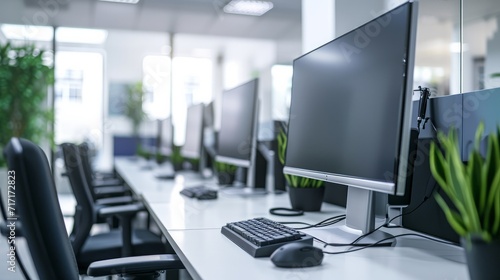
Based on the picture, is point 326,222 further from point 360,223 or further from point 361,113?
point 361,113

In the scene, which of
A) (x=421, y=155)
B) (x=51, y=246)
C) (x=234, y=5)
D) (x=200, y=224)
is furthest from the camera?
(x=234, y=5)

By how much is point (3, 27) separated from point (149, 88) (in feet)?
8.80

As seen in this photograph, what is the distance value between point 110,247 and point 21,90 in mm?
4033

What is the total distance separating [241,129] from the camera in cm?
219

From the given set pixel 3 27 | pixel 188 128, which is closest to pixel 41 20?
pixel 3 27

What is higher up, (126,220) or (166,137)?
(166,137)

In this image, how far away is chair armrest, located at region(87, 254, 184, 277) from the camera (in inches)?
45.1

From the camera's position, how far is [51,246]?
79 centimetres

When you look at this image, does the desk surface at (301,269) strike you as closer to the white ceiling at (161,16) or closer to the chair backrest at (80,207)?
the chair backrest at (80,207)

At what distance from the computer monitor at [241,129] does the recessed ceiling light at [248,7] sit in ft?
10.7

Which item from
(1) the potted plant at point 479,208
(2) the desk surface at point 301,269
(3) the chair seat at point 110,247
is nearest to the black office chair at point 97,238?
(3) the chair seat at point 110,247

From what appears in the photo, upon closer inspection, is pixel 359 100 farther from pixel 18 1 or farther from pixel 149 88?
pixel 149 88

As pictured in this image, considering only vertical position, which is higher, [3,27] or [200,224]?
[3,27]

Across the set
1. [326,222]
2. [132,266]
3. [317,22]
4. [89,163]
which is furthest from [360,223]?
[89,163]
